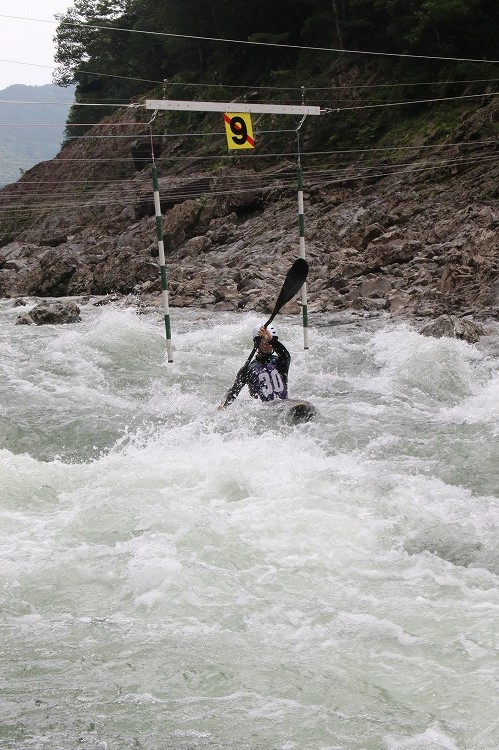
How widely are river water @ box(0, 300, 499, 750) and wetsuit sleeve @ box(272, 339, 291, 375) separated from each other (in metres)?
0.44

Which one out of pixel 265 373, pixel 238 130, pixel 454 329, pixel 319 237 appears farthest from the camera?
pixel 319 237

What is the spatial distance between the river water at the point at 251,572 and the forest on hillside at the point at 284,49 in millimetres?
11749

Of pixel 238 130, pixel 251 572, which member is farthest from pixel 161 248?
pixel 251 572

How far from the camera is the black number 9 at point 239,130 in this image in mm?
8969

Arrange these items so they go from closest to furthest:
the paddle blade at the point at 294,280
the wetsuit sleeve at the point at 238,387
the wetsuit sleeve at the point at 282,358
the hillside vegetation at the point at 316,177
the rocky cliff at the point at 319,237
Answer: the wetsuit sleeve at the point at 238,387 → the wetsuit sleeve at the point at 282,358 → the paddle blade at the point at 294,280 → the rocky cliff at the point at 319,237 → the hillside vegetation at the point at 316,177

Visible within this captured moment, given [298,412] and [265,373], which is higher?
[265,373]

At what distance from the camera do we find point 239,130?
8.98 meters

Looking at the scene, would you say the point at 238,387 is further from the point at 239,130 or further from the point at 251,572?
the point at 251,572

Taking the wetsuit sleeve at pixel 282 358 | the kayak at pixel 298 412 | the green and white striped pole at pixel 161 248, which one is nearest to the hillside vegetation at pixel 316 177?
the green and white striped pole at pixel 161 248

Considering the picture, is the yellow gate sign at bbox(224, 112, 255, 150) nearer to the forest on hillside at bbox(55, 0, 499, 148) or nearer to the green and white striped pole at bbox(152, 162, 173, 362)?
the green and white striped pole at bbox(152, 162, 173, 362)

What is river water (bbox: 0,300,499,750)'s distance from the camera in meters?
3.48

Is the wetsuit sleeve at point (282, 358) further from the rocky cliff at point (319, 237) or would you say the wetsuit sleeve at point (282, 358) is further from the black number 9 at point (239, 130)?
the rocky cliff at point (319, 237)

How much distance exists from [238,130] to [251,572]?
18.2ft

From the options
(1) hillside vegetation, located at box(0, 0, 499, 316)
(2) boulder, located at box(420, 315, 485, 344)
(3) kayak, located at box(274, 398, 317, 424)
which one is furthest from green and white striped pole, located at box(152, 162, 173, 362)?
(2) boulder, located at box(420, 315, 485, 344)
